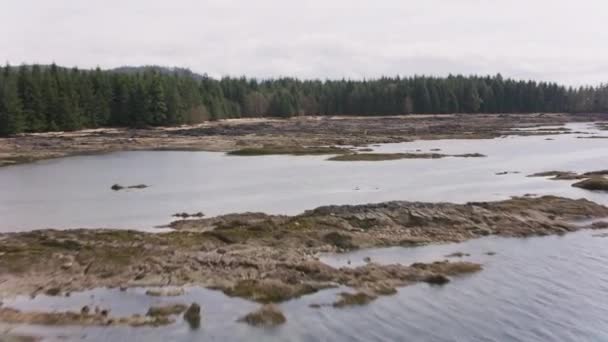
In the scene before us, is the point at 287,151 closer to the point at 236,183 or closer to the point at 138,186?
the point at 236,183

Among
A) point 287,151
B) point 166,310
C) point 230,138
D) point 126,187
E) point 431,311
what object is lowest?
point 431,311

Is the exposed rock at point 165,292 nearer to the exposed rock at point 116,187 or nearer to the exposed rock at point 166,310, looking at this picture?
the exposed rock at point 166,310

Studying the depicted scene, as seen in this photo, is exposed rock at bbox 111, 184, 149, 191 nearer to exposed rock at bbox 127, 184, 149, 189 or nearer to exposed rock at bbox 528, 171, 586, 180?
exposed rock at bbox 127, 184, 149, 189

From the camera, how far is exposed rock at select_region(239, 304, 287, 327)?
19.7 meters

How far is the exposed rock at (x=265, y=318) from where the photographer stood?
19.7 meters

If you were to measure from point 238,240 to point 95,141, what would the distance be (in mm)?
66081

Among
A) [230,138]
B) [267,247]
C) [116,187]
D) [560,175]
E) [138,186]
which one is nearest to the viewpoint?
[267,247]

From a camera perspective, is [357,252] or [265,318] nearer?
[265,318]

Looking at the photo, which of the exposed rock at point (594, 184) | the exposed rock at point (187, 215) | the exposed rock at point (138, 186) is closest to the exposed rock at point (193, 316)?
the exposed rock at point (187, 215)

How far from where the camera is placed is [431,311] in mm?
20938

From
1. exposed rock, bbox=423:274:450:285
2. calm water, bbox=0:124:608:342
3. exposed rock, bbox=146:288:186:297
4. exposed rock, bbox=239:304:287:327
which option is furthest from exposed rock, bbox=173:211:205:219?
exposed rock, bbox=239:304:287:327

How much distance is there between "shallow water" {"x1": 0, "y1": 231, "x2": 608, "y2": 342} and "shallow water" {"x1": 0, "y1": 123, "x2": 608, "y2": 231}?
13.5 metres

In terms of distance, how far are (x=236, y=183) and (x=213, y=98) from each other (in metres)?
93.6

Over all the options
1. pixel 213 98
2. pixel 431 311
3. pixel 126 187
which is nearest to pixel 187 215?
pixel 126 187
